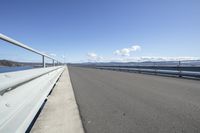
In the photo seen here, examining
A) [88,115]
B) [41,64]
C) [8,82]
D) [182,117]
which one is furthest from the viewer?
[41,64]

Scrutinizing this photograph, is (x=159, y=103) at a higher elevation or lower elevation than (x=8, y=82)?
lower

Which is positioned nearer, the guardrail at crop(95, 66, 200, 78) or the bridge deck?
the bridge deck


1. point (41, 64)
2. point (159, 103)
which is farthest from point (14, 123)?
point (41, 64)

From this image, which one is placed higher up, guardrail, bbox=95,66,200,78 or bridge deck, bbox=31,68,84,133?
guardrail, bbox=95,66,200,78

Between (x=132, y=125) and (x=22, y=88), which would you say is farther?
(x=132, y=125)

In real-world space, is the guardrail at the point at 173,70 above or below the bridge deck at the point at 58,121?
above

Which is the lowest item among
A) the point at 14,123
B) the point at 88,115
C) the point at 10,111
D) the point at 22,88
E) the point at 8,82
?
the point at 88,115

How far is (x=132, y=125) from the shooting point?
340cm

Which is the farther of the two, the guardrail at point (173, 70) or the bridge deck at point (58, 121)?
the guardrail at point (173, 70)

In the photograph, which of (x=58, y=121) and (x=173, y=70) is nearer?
(x=58, y=121)

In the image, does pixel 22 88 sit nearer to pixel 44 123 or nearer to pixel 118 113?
pixel 44 123

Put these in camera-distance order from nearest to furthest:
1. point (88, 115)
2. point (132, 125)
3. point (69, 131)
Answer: point (69, 131) < point (132, 125) < point (88, 115)

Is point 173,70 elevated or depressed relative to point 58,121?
elevated

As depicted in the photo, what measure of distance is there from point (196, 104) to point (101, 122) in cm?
301
